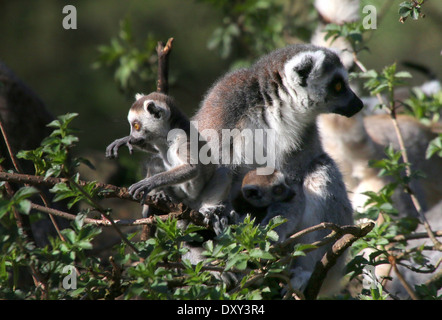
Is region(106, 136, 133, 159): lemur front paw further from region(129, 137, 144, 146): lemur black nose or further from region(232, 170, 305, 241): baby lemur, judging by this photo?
region(232, 170, 305, 241): baby lemur

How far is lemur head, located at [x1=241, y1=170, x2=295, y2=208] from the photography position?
3398 mm

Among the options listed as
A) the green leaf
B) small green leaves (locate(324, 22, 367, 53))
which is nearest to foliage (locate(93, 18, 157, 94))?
small green leaves (locate(324, 22, 367, 53))

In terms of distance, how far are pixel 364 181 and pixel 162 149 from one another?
3.27 metres

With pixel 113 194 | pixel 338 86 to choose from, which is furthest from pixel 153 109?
pixel 338 86

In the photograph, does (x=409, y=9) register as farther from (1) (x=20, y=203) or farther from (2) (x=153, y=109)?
(1) (x=20, y=203)

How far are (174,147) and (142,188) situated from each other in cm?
41

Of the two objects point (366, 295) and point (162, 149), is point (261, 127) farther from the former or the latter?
point (366, 295)

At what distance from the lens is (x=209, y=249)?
97.4 inches

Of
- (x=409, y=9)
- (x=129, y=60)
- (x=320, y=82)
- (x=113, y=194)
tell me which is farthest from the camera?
(x=129, y=60)

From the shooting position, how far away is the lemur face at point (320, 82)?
348 cm

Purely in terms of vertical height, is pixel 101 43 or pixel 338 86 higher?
pixel 101 43

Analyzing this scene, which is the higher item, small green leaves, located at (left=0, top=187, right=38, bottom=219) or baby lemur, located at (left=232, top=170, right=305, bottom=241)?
small green leaves, located at (left=0, top=187, right=38, bottom=219)

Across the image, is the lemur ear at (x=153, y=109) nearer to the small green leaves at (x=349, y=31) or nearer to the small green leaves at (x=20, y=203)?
the small green leaves at (x=20, y=203)

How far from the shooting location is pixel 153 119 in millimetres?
3232
